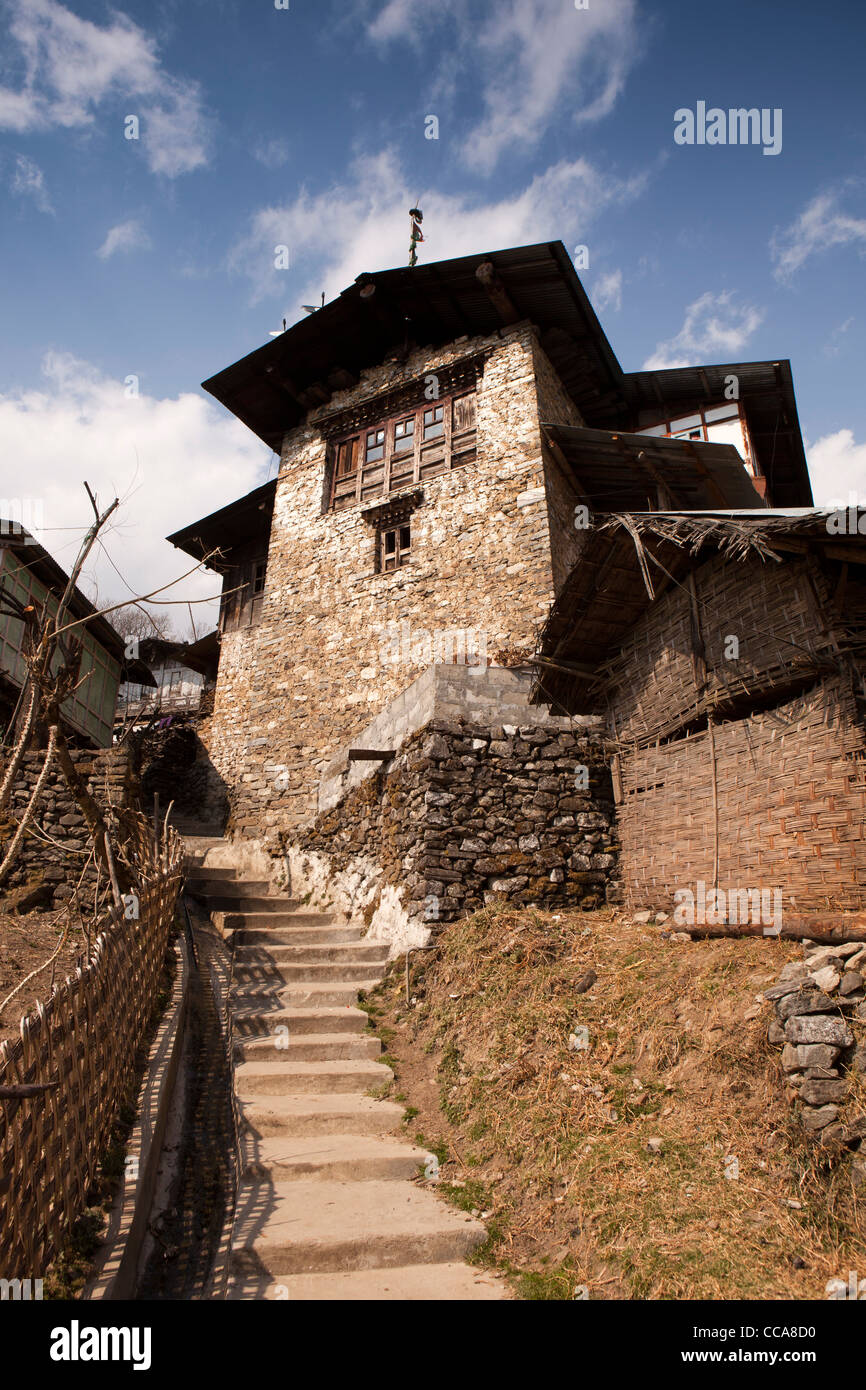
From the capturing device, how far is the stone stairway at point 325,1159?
340 centimetres

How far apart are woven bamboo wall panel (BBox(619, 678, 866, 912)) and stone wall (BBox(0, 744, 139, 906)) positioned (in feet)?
19.7

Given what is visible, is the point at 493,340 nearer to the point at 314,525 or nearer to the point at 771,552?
the point at 314,525

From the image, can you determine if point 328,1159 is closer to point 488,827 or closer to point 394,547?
point 488,827

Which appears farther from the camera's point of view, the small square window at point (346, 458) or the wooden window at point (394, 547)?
the small square window at point (346, 458)

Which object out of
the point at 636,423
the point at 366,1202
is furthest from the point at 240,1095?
the point at 636,423

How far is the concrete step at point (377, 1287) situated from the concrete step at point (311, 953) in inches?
144

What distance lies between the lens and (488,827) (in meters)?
7.09

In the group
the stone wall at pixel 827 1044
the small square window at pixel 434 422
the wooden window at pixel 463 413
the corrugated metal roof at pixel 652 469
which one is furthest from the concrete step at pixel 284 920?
the small square window at pixel 434 422

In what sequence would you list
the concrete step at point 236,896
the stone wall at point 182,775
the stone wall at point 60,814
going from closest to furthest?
the stone wall at point 60,814, the concrete step at point 236,896, the stone wall at point 182,775

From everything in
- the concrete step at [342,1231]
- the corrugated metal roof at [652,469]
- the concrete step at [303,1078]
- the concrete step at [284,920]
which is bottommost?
the concrete step at [342,1231]

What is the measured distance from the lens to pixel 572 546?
13297 mm

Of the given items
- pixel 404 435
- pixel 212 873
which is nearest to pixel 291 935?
pixel 212 873

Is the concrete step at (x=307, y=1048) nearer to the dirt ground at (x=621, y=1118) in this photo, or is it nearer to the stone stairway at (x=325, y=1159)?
the stone stairway at (x=325, y=1159)
